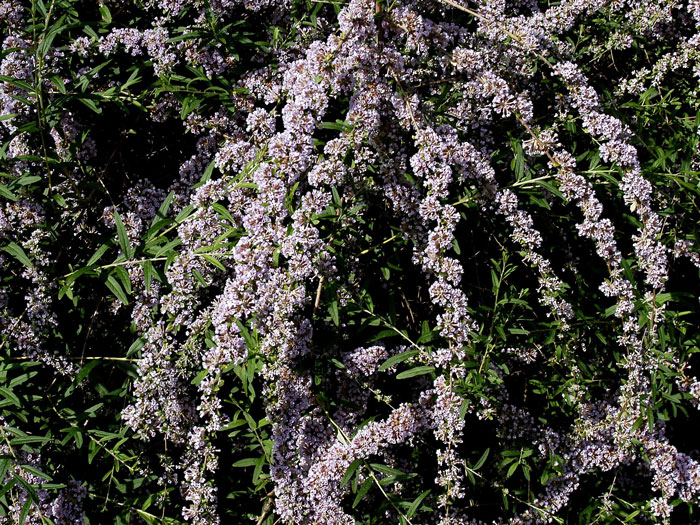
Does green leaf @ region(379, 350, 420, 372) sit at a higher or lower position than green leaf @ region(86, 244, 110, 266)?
lower

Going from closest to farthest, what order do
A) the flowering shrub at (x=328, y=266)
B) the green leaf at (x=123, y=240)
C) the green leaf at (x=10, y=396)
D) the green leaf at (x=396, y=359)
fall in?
the green leaf at (x=10, y=396) < the flowering shrub at (x=328, y=266) < the green leaf at (x=123, y=240) < the green leaf at (x=396, y=359)

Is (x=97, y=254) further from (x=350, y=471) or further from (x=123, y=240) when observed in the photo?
(x=350, y=471)

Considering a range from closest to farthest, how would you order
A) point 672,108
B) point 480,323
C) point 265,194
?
point 265,194, point 480,323, point 672,108

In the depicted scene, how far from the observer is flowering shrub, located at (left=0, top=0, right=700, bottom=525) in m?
3.66

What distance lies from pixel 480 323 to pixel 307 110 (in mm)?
1888

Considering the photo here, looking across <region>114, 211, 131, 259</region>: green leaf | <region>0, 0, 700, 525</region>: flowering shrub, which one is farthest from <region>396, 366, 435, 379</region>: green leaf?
<region>114, 211, 131, 259</region>: green leaf

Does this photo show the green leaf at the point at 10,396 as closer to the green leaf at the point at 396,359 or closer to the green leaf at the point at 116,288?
the green leaf at the point at 116,288

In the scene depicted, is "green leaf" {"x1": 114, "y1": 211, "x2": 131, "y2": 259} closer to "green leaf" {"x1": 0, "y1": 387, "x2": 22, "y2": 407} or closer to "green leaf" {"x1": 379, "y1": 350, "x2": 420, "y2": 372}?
"green leaf" {"x1": 0, "y1": 387, "x2": 22, "y2": 407}

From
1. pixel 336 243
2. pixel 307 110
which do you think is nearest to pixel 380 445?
pixel 336 243

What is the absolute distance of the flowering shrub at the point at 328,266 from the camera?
366cm

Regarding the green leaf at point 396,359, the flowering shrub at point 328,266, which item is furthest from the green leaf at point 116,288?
the green leaf at point 396,359

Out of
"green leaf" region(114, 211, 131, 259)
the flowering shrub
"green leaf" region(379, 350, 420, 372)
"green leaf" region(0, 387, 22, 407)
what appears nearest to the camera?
"green leaf" region(0, 387, 22, 407)

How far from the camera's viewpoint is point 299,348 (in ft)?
11.9

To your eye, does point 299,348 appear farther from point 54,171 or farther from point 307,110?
point 54,171
